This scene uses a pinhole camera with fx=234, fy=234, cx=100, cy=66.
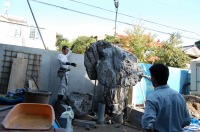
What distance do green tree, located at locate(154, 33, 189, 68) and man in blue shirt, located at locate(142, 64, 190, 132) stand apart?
1212cm

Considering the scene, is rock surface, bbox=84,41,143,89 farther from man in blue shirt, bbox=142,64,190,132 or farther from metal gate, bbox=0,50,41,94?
man in blue shirt, bbox=142,64,190,132

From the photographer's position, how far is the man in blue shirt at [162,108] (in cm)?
207

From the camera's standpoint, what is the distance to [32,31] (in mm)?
25484

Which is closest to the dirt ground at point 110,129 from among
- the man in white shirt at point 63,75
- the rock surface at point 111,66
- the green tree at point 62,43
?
the rock surface at point 111,66

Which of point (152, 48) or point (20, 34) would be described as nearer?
point (152, 48)

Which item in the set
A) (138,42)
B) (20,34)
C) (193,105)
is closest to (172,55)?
(138,42)

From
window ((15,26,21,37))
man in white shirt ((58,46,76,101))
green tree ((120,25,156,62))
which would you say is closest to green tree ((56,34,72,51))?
window ((15,26,21,37))

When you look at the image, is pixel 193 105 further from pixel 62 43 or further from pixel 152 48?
pixel 62 43

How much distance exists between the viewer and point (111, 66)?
21.6ft

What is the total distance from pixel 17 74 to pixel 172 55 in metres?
9.65

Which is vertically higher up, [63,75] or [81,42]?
[81,42]

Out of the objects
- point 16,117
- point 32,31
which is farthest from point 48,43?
point 16,117

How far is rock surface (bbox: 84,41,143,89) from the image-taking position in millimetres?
6520

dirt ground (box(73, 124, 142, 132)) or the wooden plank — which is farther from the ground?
the wooden plank
